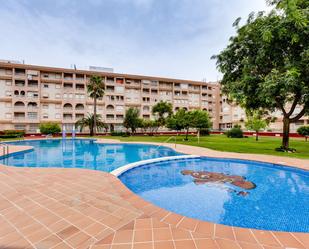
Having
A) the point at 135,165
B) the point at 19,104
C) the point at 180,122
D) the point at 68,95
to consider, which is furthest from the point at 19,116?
the point at 135,165

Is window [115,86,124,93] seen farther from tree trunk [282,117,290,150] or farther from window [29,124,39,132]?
tree trunk [282,117,290,150]

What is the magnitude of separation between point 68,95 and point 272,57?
123 ft

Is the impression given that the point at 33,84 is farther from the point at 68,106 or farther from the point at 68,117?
the point at 68,117

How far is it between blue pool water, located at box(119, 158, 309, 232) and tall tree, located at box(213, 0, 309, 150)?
516 cm

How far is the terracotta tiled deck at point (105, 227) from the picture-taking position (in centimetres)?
259

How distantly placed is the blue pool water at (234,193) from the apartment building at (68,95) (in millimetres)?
33596

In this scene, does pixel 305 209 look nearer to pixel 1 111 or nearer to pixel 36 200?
pixel 36 200

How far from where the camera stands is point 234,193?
5.79m

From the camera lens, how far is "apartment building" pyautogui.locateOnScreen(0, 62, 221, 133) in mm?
33531

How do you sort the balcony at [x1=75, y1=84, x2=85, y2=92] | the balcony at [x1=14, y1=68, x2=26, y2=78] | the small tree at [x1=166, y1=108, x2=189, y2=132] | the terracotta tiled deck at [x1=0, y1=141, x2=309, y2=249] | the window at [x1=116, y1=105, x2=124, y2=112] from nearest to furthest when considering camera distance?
1. the terracotta tiled deck at [x1=0, y1=141, x2=309, y2=249]
2. the small tree at [x1=166, y1=108, x2=189, y2=132]
3. the balcony at [x1=14, y1=68, x2=26, y2=78]
4. the balcony at [x1=75, y1=84, x2=85, y2=92]
5. the window at [x1=116, y1=105, x2=124, y2=112]

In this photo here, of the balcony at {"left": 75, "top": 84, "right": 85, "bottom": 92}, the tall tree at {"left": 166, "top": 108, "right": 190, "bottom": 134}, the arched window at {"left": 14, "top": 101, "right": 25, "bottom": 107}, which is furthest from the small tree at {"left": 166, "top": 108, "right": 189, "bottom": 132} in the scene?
the arched window at {"left": 14, "top": 101, "right": 25, "bottom": 107}

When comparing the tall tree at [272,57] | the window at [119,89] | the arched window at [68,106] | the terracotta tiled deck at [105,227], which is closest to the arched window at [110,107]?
the window at [119,89]

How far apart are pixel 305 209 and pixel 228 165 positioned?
487cm

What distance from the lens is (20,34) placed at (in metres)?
16.4
